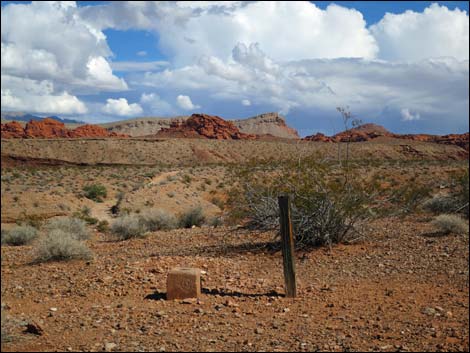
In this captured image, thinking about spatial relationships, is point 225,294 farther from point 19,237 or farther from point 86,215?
point 86,215

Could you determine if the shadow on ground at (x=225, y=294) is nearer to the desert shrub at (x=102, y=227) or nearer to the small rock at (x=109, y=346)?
the small rock at (x=109, y=346)

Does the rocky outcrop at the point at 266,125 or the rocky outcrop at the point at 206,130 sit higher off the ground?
the rocky outcrop at the point at 266,125

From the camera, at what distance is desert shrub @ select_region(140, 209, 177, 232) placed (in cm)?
2056

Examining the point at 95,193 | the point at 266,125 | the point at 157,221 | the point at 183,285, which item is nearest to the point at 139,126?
the point at 266,125

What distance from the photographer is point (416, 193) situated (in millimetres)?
17609

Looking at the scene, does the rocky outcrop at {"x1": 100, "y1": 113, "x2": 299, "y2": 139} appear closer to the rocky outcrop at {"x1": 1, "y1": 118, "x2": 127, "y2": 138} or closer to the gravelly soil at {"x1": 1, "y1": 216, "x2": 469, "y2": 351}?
the rocky outcrop at {"x1": 1, "y1": 118, "x2": 127, "y2": 138}

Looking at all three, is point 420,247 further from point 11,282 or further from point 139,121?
point 139,121

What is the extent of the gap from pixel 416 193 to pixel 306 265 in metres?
7.30

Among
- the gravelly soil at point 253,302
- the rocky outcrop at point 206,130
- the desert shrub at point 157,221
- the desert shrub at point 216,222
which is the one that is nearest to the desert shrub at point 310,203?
the gravelly soil at point 253,302

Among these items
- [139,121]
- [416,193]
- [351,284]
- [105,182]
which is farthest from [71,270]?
[139,121]

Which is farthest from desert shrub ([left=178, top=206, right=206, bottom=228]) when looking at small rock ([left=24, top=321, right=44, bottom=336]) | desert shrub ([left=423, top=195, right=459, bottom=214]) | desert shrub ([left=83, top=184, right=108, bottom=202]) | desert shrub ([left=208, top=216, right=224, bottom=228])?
small rock ([left=24, top=321, right=44, bottom=336])

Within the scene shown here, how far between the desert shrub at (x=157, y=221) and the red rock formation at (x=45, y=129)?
8738 cm

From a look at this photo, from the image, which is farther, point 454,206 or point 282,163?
point 454,206

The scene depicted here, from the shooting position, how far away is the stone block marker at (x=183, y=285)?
907cm
